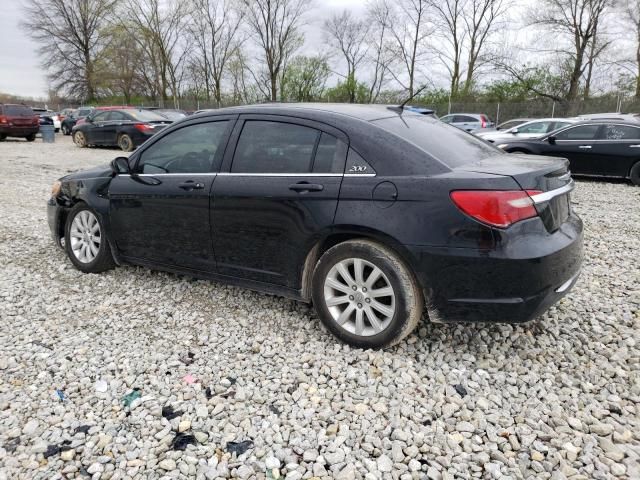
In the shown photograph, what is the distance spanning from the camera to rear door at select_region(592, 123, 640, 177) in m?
9.83

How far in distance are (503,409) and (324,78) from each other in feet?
141

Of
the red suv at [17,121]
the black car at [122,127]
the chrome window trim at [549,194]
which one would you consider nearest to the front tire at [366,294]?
the chrome window trim at [549,194]

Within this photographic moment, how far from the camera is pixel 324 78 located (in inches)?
1674

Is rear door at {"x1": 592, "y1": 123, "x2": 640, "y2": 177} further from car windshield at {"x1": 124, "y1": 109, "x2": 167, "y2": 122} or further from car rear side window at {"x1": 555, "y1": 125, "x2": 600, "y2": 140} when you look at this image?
car windshield at {"x1": 124, "y1": 109, "x2": 167, "y2": 122}

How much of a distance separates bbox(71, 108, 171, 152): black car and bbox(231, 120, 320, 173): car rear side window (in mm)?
13960

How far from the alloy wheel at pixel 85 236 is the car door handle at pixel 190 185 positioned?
126cm

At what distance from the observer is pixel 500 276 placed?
2609mm

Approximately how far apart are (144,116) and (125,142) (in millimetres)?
1164

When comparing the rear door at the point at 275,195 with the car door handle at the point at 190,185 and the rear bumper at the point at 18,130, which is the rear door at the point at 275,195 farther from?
the rear bumper at the point at 18,130

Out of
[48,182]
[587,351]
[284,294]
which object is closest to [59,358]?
[284,294]

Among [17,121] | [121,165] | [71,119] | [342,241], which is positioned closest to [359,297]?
[342,241]

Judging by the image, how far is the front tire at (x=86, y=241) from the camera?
4418 millimetres

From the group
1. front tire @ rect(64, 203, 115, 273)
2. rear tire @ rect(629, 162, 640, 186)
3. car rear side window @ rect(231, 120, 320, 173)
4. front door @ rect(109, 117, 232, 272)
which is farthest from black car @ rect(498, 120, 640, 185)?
front tire @ rect(64, 203, 115, 273)

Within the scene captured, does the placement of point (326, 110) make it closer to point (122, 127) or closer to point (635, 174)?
point (635, 174)
